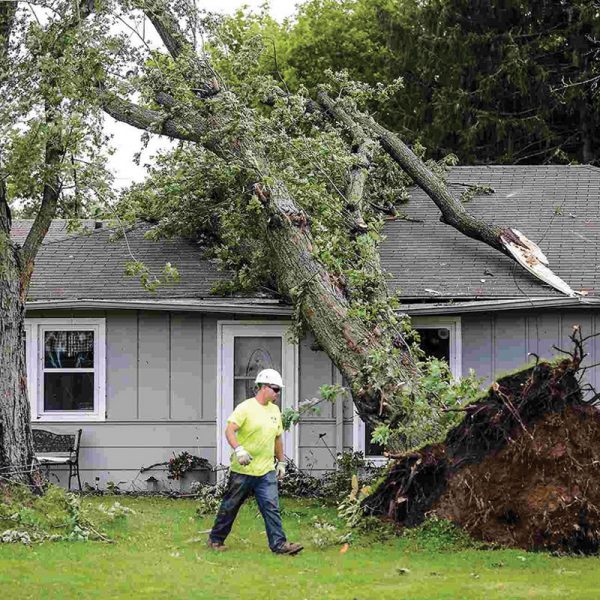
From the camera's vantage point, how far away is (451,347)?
16453 mm

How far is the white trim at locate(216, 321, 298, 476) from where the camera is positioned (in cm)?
1652

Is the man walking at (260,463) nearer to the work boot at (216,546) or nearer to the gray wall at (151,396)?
the work boot at (216,546)

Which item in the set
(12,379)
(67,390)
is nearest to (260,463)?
(12,379)

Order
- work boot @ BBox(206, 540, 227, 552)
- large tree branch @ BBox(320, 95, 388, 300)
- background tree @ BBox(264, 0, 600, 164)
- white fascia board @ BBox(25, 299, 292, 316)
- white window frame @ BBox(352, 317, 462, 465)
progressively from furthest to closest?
1. background tree @ BBox(264, 0, 600, 164)
2. white window frame @ BBox(352, 317, 462, 465)
3. white fascia board @ BBox(25, 299, 292, 316)
4. large tree branch @ BBox(320, 95, 388, 300)
5. work boot @ BBox(206, 540, 227, 552)

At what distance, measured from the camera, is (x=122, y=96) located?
16875 millimetres

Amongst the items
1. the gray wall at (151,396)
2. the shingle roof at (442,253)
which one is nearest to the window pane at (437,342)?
the shingle roof at (442,253)

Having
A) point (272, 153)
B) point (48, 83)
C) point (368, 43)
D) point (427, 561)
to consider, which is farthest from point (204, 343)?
point (368, 43)

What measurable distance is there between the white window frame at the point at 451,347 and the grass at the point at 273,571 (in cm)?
383

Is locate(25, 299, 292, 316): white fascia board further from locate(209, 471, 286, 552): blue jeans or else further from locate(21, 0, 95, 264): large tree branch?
locate(209, 471, 286, 552): blue jeans

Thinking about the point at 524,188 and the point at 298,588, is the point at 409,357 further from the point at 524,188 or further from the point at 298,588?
the point at 524,188

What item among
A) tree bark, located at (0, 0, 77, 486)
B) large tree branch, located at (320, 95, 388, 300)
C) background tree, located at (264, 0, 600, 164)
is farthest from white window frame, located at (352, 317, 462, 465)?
background tree, located at (264, 0, 600, 164)

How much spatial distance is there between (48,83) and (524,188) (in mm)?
9171

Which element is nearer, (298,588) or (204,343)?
(298,588)

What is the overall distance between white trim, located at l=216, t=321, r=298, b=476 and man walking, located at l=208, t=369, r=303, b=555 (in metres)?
5.07
